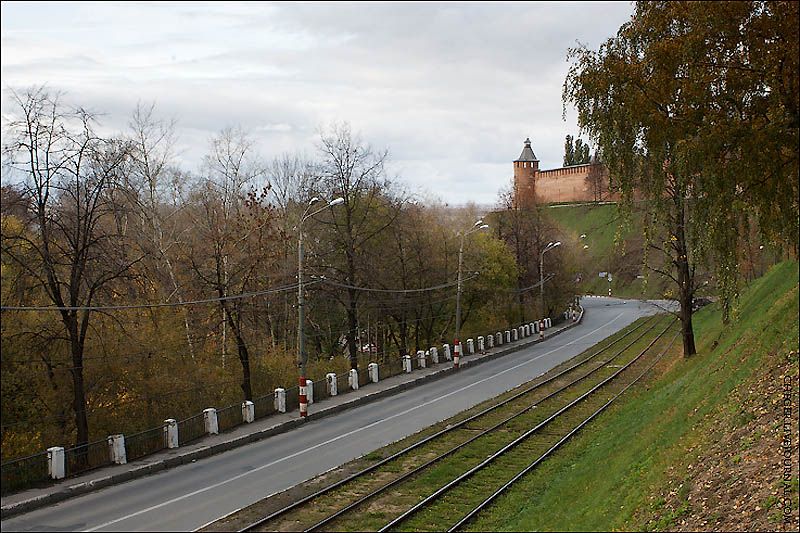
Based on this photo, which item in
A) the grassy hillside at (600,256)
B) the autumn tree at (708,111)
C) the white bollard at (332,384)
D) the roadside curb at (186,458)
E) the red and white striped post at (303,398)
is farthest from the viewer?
the grassy hillside at (600,256)

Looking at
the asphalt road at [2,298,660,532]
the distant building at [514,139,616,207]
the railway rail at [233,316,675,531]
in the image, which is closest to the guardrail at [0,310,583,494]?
the asphalt road at [2,298,660,532]

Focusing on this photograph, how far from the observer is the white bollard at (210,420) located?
22.2 metres

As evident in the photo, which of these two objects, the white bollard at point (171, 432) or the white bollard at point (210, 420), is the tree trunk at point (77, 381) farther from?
the white bollard at point (210, 420)

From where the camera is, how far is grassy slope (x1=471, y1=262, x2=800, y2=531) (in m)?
10.0

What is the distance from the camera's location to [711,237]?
12.2 metres

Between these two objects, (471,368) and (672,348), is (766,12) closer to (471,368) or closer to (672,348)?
(471,368)

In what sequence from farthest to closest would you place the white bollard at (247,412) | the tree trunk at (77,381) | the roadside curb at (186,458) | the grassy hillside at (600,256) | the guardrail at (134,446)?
the grassy hillside at (600,256) < the white bollard at (247,412) < the tree trunk at (77,381) < the guardrail at (134,446) < the roadside curb at (186,458)

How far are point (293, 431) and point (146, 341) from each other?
221 inches

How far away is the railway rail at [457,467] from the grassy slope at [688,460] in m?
0.89

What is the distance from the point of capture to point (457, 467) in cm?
1814

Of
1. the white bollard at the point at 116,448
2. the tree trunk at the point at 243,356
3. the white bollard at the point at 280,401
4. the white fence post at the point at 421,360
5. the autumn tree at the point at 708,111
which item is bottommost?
the white fence post at the point at 421,360

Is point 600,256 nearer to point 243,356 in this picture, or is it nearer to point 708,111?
point 243,356

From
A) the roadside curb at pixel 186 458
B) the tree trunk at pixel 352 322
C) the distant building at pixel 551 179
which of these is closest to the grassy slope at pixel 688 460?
the roadside curb at pixel 186 458

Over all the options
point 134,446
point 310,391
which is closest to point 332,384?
point 310,391
